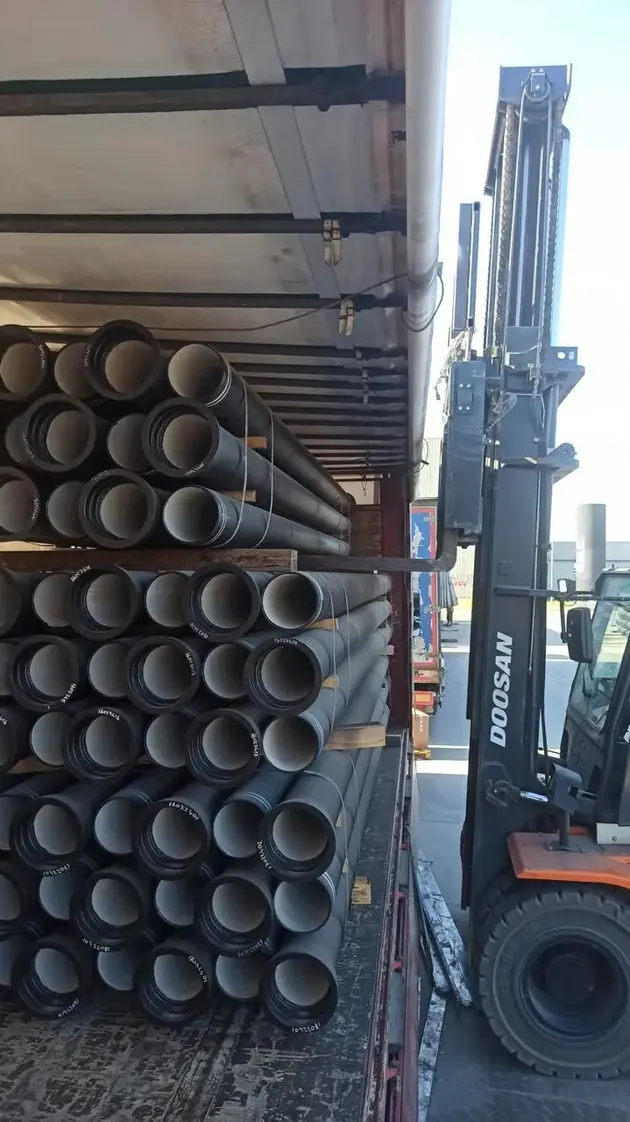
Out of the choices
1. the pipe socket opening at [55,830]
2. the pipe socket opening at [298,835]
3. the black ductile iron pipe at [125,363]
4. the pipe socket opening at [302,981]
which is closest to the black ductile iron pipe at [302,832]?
the pipe socket opening at [298,835]

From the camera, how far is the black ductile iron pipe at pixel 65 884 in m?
2.40

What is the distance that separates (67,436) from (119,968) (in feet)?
5.39

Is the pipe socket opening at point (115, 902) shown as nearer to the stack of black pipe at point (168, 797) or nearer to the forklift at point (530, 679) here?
the stack of black pipe at point (168, 797)

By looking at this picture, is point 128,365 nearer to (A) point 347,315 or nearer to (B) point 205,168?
(B) point 205,168

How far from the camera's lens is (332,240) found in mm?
2396

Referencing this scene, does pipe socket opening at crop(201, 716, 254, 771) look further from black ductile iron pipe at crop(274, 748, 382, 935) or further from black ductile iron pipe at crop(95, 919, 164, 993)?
black ductile iron pipe at crop(95, 919, 164, 993)

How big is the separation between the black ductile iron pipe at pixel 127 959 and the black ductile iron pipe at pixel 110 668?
27.1 inches

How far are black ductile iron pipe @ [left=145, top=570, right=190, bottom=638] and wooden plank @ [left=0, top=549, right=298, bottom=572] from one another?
6cm

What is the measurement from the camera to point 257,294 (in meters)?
3.06

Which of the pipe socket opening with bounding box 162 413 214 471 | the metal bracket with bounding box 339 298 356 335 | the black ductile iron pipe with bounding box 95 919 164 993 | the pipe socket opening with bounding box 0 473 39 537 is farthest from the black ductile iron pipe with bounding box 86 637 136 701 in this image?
the metal bracket with bounding box 339 298 356 335

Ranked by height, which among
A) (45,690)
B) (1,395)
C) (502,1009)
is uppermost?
(1,395)

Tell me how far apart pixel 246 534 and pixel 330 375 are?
1780 millimetres

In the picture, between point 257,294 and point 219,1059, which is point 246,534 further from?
point 219,1059

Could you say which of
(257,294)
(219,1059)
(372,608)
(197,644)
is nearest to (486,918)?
(372,608)
